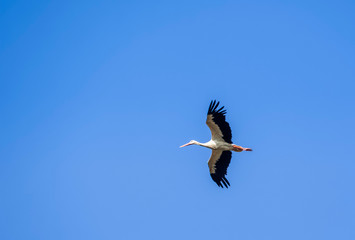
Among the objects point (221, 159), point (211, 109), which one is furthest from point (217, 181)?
point (211, 109)

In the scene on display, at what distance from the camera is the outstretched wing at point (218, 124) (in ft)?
82.9

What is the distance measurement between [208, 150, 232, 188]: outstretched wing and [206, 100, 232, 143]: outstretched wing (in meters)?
0.96

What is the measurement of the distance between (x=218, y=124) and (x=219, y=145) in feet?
4.06

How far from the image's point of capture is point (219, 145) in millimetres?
26359

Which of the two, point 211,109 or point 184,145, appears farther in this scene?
point 184,145

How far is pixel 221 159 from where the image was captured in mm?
27078

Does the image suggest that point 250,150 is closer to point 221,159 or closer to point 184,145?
point 221,159

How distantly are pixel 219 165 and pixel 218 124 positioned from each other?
8.14ft

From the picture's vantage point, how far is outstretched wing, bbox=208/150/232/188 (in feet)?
88.4

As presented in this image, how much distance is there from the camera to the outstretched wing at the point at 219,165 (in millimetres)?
26938

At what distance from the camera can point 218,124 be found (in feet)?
83.9

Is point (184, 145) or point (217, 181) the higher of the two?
point (184, 145)

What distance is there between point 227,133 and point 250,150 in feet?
4.89

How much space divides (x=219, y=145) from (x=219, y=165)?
1244 millimetres
